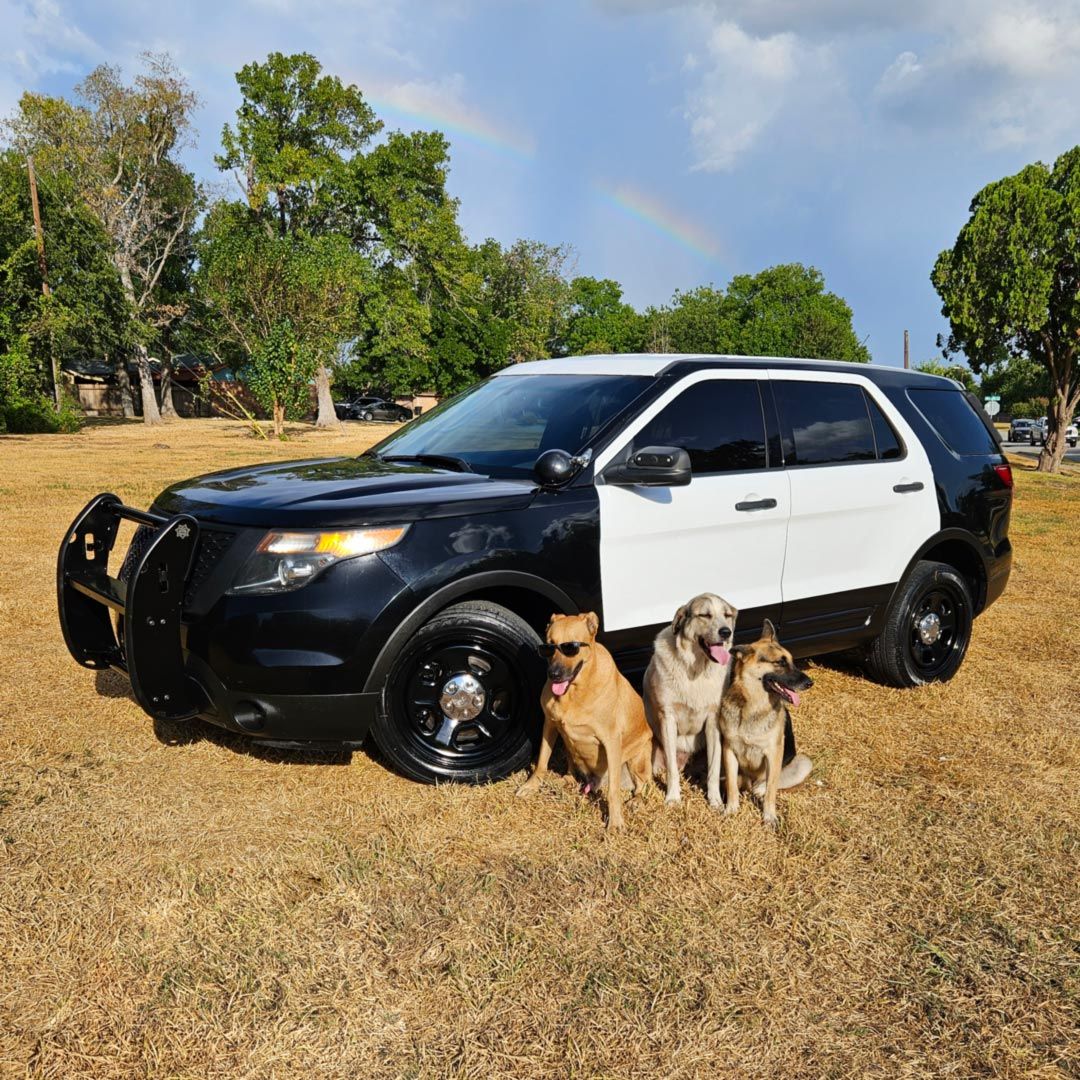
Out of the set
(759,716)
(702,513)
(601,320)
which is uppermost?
(601,320)

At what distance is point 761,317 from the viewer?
80.2 meters

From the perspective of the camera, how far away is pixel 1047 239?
2458 cm

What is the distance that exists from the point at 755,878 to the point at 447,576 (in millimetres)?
1620

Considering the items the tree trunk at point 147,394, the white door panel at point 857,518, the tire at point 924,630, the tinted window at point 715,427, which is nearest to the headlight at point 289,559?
the tinted window at point 715,427

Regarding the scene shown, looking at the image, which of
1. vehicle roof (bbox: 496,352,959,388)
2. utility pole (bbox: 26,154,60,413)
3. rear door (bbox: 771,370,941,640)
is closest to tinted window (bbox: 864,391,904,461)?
rear door (bbox: 771,370,941,640)

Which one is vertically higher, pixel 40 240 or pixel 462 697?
pixel 40 240

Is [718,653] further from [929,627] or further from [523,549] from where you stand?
[929,627]

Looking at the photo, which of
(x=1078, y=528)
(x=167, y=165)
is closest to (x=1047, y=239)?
(x=1078, y=528)

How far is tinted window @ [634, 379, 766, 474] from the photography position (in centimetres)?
439

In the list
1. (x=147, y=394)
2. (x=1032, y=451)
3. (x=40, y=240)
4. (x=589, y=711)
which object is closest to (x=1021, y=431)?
(x=1032, y=451)

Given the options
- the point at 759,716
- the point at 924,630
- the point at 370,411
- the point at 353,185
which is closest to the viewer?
the point at 759,716

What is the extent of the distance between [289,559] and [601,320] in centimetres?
8129

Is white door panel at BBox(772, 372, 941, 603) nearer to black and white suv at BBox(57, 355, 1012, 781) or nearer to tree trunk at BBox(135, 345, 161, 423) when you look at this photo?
black and white suv at BBox(57, 355, 1012, 781)

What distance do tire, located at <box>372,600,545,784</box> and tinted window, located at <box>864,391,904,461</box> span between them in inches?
97.7
